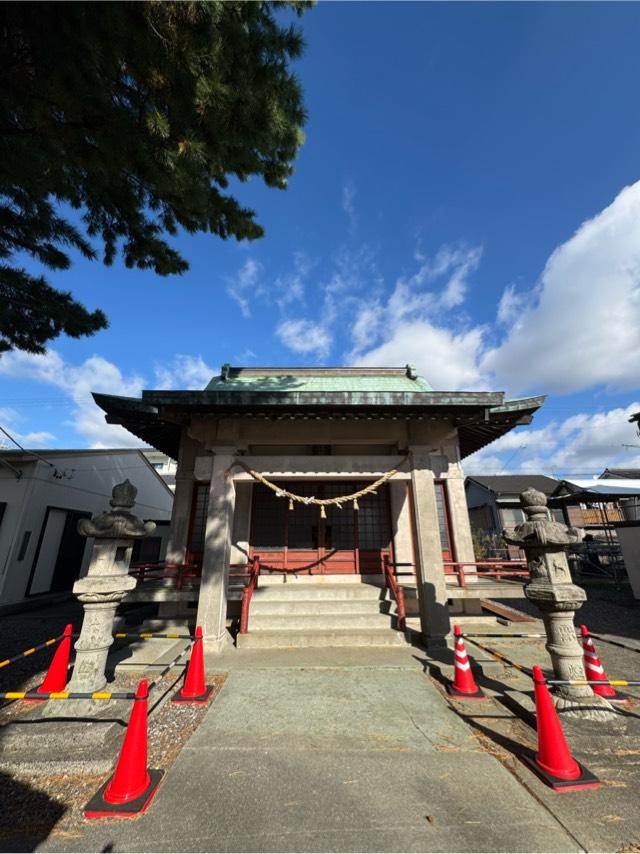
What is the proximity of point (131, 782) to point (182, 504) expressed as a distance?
7048 millimetres

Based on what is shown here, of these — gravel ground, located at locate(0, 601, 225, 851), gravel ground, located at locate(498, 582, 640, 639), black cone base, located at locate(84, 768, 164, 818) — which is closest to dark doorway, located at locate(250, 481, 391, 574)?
gravel ground, located at locate(0, 601, 225, 851)

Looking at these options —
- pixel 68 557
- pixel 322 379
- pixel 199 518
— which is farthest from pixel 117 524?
pixel 68 557

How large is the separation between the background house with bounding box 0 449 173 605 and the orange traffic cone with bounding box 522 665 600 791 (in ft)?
45.9

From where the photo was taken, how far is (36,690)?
506 centimetres

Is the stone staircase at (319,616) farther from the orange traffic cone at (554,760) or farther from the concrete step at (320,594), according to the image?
the orange traffic cone at (554,760)

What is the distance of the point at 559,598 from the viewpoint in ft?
14.4

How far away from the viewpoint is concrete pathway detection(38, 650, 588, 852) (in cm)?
251

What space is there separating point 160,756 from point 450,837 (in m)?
2.86

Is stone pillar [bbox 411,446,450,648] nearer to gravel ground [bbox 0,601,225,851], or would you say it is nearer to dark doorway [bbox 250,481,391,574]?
dark doorway [bbox 250,481,391,574]

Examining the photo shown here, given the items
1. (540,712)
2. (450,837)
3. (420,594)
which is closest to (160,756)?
(450,837)

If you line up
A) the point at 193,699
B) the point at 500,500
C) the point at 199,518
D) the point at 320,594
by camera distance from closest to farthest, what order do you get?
the point at 193,699 → the point at 320,594 → the point at 199,518 → the point at 500,500

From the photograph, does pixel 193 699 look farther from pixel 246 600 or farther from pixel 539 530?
pixel 539 530

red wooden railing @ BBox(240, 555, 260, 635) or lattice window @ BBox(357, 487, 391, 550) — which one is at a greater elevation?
lattice window @ BBox(357, 487, 391, 550)

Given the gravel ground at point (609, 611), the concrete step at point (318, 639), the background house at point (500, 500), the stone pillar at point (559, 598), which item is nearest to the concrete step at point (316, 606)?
the concrete step at point (318, 639)
